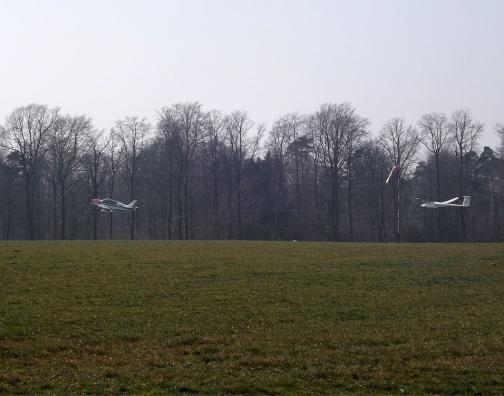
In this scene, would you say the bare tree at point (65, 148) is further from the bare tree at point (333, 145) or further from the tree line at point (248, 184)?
the bare tree at point (333, 145)

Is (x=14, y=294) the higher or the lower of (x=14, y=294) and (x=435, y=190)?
the lower

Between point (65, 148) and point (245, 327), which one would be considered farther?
point (65, 148)

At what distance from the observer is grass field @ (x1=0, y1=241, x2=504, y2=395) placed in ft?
43.0

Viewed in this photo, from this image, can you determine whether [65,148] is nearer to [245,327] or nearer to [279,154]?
[279,154]

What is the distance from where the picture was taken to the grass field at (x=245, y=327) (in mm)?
13102

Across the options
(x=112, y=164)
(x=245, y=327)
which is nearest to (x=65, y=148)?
(x=112, y=164)

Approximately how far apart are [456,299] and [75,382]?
15.7 metres

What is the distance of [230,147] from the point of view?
8950cm

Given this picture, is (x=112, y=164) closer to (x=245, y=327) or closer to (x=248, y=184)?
(x=248, y=184)

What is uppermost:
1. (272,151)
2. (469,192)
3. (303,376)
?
(272,151)

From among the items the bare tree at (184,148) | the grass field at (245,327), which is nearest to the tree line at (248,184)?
the bare tree at (184,148)

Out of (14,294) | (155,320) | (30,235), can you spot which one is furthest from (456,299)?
(30,235)

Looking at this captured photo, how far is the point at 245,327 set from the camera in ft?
59.3

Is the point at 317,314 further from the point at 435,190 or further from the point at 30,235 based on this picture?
the point at 435,190
